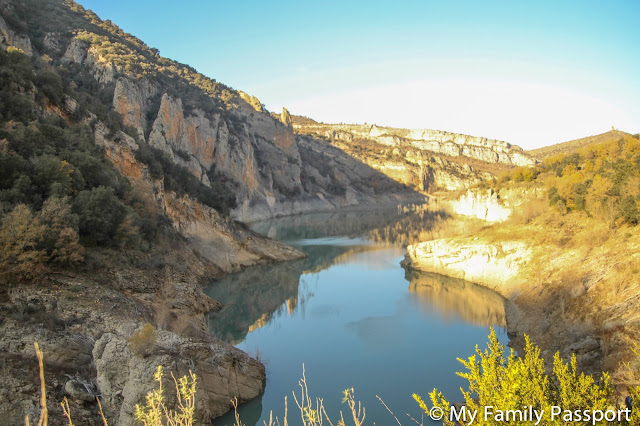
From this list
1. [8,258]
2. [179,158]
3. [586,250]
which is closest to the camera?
[8,258]

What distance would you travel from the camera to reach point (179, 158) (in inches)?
2120

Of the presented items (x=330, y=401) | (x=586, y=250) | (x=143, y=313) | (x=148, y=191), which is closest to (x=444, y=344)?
(x=330, y=401)

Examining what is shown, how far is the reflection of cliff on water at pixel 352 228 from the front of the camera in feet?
160

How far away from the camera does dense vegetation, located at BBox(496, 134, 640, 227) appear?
72.2 ft

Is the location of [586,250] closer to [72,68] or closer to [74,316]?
[74,316]

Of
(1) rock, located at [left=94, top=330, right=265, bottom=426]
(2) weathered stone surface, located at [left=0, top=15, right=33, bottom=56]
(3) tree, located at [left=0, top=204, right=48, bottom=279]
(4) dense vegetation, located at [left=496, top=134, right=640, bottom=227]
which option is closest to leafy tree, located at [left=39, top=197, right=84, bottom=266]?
(3) tree, located at [left=0, top=204, right=48, bottom=279]

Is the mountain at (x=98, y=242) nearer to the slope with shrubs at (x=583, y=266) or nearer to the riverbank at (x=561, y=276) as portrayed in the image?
the slope with shrubs at (x=583, y=266)

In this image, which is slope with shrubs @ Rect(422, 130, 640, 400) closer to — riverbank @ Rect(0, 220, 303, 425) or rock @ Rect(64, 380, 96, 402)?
riverbank @ Rect(0, 220, 303, 425)

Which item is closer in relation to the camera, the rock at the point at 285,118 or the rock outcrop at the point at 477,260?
the rock outcrop at the point at 477,260

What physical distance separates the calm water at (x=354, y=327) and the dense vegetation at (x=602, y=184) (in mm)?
7379

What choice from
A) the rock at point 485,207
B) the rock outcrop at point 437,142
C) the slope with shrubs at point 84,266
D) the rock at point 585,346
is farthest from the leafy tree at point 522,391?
the rock outcrop at point 437,142

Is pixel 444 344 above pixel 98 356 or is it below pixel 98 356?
below

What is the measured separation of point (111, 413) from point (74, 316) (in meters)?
3.59

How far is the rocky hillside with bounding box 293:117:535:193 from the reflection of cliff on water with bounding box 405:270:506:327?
92887mm
